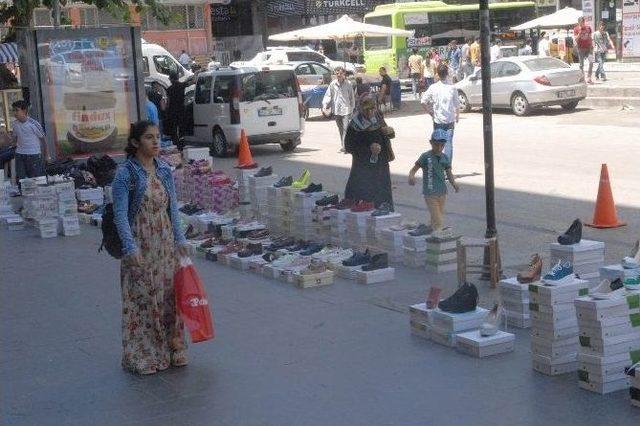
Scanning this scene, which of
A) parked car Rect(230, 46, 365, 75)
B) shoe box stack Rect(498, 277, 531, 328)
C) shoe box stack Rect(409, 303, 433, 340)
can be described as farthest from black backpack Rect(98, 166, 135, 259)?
parked car Rect(230, 46, 365, 75)

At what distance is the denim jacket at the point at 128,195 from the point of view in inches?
283

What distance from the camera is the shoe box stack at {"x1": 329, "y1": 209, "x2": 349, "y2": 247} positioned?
11695 millimetres

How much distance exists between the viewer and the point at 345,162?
21.3 meters

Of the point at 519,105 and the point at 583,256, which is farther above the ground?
the point at 519,105

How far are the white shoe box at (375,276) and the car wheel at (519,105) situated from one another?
19.3 meters

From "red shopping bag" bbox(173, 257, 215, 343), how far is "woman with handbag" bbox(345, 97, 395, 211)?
16.8 feet

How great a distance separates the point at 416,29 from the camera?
4384 centimetres

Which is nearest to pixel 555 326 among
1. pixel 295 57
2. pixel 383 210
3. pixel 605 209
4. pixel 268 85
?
pixel 383 210

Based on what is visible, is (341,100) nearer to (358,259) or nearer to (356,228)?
(356,228)

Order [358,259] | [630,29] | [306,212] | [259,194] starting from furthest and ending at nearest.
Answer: [630,29] → [259,194] → [306,212] → [358,259]

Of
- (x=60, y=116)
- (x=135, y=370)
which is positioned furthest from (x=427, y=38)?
(x=135, y=370)

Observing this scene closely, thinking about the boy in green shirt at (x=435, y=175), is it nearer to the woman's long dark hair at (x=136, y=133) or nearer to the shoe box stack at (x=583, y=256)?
the shoe box stack at (x=583, y=256)

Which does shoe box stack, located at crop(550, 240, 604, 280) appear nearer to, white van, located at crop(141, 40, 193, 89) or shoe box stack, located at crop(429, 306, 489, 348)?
shoe box stack, located at crop(429, 306, 489, 348)

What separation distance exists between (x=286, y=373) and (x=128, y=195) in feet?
5.33
